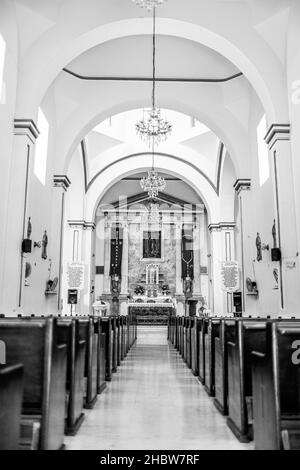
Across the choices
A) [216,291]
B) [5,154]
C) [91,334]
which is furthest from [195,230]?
[91,334]

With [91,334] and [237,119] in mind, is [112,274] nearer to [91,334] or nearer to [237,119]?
[237,119]

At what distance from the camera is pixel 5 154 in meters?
6.76

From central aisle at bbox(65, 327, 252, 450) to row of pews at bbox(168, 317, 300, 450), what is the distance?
152 mm

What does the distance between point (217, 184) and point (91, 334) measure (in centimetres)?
1220

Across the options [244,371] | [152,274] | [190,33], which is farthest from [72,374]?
[152,274]

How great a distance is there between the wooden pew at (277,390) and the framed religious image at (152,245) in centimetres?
1827

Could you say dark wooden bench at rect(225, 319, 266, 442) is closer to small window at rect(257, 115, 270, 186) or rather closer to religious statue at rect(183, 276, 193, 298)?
small window at rect(257, 115, 270, 186)

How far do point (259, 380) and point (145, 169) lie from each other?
14.8m

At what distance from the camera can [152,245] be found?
68.2ft

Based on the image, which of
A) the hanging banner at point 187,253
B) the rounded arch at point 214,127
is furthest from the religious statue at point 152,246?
the rounded arch at point 214,127

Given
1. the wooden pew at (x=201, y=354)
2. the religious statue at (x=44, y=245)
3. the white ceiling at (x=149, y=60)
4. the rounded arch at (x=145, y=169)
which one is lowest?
the wooden pew at (x=201, y=354)

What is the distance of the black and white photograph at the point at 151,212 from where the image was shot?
7.46 ft

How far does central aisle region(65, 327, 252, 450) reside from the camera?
2650mm

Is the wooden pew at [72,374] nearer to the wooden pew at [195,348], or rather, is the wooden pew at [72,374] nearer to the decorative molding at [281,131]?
the wooden pew at [195,348]
